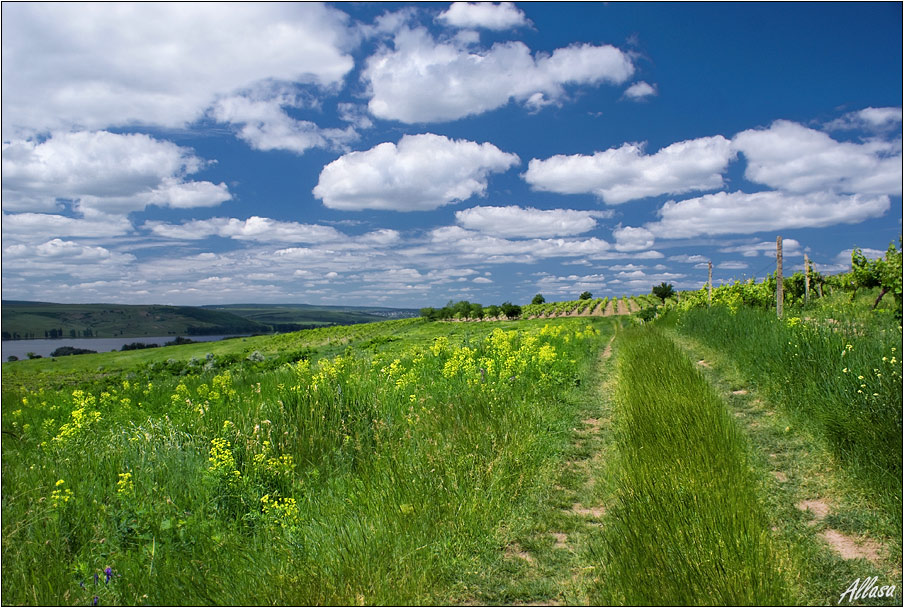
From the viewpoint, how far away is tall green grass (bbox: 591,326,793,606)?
319 centimetres

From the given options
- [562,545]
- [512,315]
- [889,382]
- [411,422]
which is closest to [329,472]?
[411,422]

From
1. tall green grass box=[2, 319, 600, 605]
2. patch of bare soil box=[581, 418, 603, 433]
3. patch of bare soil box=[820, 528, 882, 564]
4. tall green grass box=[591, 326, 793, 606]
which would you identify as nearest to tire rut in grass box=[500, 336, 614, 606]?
tall green grass box=[591, 326, 793, 606]

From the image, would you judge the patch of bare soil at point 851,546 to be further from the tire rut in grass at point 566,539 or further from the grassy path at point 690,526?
the tire rut in grass at point 566,539

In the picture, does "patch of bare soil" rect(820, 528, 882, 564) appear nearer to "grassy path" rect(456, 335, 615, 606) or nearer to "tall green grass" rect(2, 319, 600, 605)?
"grassy path" rect(456, 335, 615, 606)

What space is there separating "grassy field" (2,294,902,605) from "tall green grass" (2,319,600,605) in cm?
2

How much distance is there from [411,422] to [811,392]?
5638 millimetres

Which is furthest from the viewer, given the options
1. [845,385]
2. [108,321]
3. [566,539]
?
[108,321]

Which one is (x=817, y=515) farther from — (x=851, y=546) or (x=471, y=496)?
(x=471, y=496)

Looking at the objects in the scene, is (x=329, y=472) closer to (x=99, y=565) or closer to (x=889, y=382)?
(x=99, y=565)

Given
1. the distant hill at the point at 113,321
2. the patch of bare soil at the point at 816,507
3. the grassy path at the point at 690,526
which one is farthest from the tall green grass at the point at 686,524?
the distant hill at the point at 113,321

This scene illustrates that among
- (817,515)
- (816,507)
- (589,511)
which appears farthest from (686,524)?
(816,507)

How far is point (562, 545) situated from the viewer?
13.8 feet

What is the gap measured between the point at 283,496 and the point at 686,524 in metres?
3.66

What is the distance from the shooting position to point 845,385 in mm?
6652
